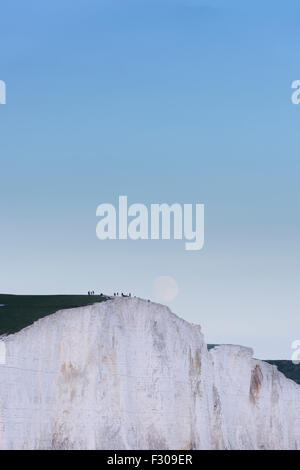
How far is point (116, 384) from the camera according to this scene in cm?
7131

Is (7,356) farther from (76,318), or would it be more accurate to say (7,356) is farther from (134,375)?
(134,375)

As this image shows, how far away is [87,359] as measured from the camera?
6906cm

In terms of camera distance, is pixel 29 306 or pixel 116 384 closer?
pixel 116 384

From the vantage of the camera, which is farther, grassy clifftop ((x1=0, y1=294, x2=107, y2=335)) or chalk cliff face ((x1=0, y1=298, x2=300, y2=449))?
grassy clifftop ((x1=0, y1=294, x2=107, y2=335))

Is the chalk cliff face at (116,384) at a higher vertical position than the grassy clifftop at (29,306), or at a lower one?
lower

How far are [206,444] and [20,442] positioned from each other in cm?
2204

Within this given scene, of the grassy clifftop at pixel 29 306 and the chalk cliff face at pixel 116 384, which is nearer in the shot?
the chalk cliff face at pixel 116 384

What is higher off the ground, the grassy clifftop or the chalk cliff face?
the grassy clifftop

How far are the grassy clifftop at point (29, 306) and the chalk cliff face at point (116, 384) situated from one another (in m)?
1.59

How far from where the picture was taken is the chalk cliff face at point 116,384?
A: 6431cm

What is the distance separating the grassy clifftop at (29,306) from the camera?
2655 inches

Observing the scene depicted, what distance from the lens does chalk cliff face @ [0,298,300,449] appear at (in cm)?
6431

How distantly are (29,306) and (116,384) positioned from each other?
8330mm

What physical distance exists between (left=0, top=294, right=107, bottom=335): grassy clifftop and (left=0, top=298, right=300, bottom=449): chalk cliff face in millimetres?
1585
